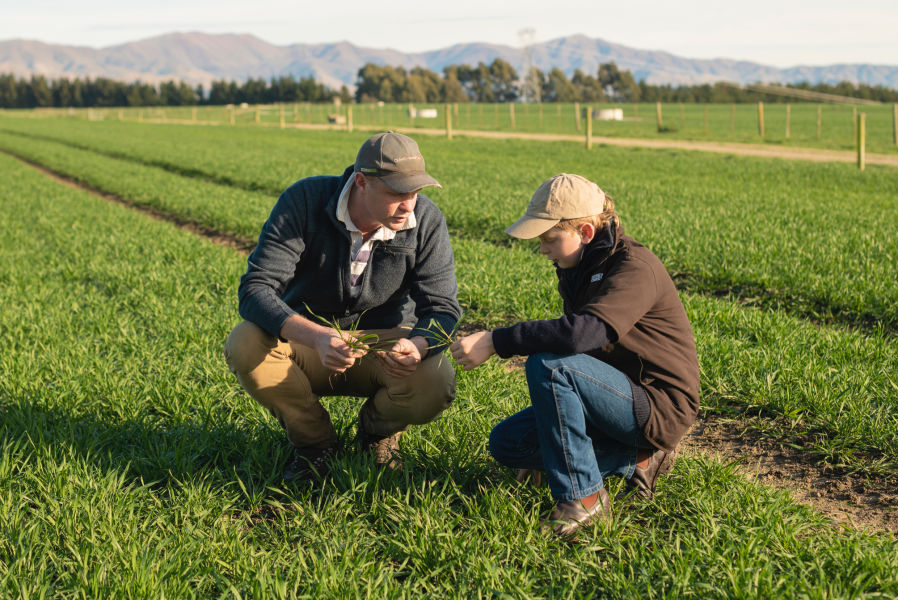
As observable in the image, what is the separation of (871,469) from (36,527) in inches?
149

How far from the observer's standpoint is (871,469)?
3.65 meters

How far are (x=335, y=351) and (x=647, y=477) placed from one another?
1.47 m

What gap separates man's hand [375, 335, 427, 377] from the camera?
3275mm

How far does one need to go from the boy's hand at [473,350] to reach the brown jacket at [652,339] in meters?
0.39

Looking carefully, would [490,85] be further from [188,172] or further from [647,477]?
[647,477]

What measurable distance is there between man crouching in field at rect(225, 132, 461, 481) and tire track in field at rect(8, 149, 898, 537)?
5.07 ft

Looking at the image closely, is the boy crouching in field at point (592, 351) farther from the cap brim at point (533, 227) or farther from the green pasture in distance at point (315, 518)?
the green pasture in distance at point (315, 518)

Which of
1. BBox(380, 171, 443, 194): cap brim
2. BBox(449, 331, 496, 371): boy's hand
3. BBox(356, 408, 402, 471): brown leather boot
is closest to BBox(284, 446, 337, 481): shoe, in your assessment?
BBox(356, 408, 402, 471): brown leather boot

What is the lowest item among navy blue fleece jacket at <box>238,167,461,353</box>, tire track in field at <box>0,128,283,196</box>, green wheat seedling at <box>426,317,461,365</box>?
green wheat seedling at <box>426,317,461,365</box>

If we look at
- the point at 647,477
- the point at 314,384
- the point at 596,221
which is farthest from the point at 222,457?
the point at 596,221

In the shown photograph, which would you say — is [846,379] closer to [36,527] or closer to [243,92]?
[36,527]

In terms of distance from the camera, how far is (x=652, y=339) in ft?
10.1

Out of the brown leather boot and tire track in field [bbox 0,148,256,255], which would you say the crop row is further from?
tire track in field [bbox 0,148,256,255]

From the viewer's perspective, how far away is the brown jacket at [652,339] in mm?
2984
